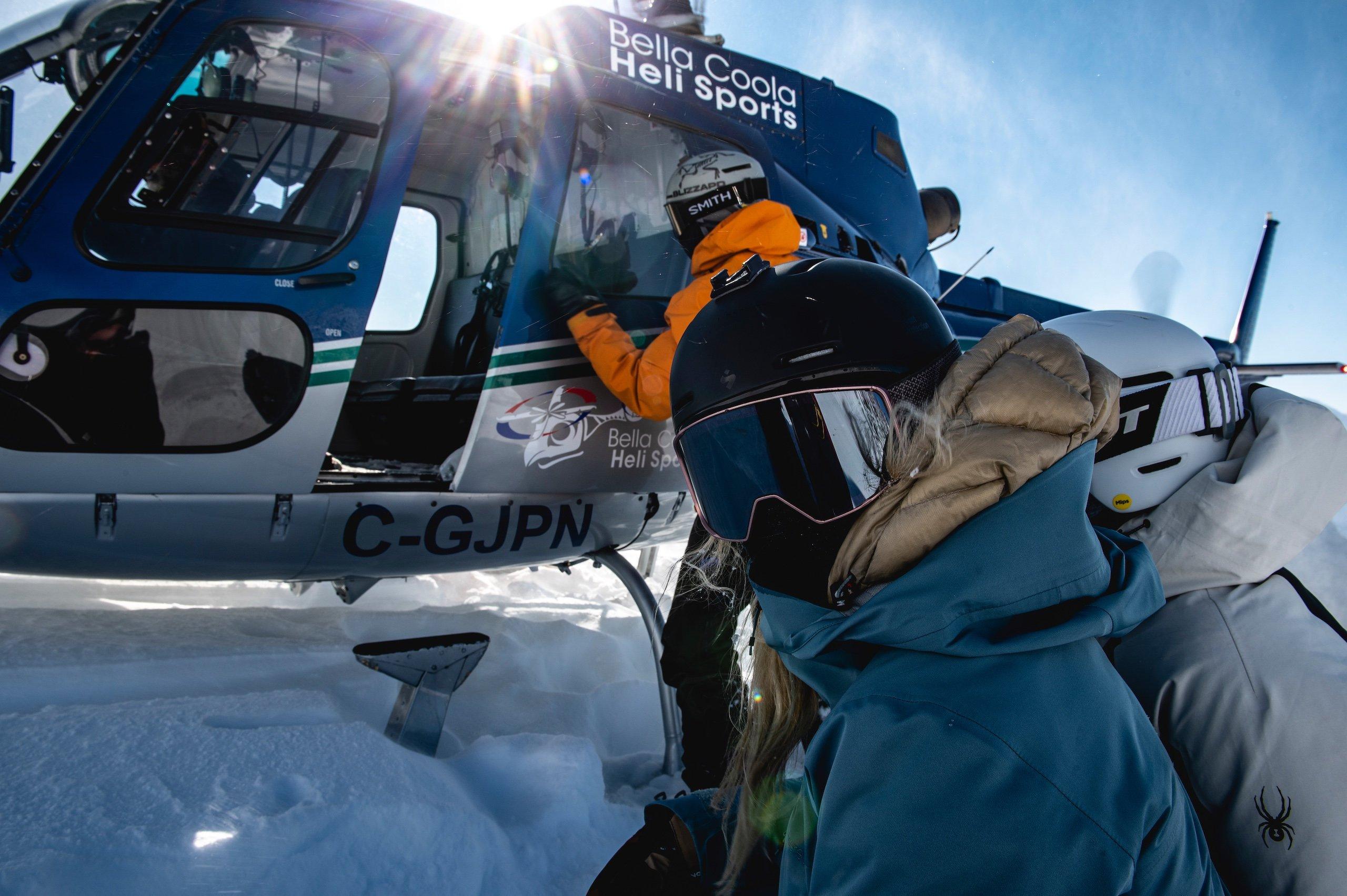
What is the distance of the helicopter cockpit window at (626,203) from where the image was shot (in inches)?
109

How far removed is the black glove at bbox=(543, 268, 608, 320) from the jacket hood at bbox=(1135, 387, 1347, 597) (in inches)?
76.4

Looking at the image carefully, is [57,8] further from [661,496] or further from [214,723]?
[661,496]

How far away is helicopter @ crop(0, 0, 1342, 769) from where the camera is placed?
2.08 m

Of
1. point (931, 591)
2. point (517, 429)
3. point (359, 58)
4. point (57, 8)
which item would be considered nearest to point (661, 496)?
point (517, 429)

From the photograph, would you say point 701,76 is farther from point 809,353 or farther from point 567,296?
point 809,353

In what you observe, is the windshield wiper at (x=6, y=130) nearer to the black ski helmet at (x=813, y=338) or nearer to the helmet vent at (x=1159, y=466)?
the black ski helmet at (x=813, y=338)

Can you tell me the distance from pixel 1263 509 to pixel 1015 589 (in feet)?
2.05

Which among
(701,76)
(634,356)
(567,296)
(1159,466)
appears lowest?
(634,356)

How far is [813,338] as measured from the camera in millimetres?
1048

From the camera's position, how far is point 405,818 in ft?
5.18

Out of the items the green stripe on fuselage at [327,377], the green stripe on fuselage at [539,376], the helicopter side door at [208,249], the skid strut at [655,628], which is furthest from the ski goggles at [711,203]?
the skid strut at [655,628]

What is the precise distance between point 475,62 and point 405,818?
98.4 inches

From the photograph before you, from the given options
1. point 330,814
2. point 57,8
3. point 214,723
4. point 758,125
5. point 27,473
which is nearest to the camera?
point 330,814

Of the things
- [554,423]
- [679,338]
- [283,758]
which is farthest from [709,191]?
[283,758]
